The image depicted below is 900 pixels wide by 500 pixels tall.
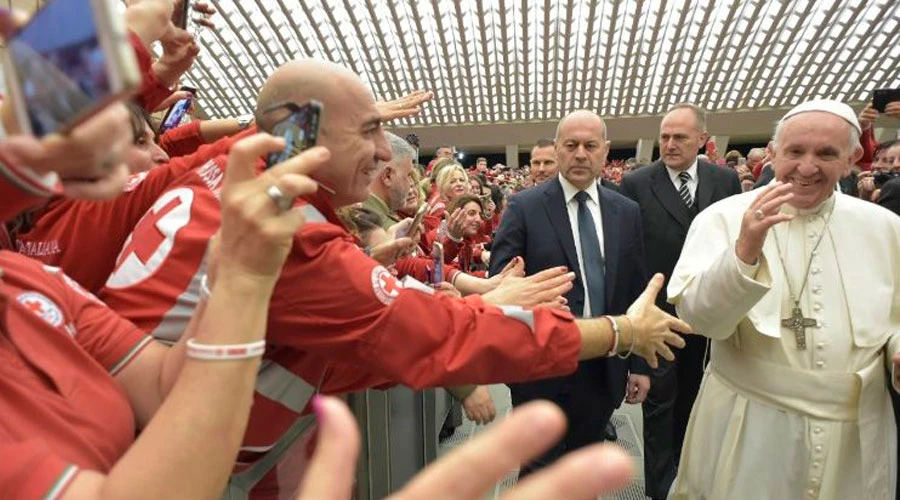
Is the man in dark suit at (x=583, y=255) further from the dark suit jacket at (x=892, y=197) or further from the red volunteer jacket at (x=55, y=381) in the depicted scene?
the red volunteer jacket at (x=55, y=381)

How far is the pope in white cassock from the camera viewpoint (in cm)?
223

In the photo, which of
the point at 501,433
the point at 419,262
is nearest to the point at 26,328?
the point at 501,433

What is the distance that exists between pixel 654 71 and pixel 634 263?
31.3 metres

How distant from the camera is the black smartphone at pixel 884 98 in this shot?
13.2ft

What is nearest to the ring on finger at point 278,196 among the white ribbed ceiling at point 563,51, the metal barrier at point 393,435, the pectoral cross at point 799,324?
the metal barrier at point 393,435

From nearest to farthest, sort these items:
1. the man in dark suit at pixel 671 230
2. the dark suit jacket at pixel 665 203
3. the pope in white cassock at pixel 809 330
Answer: the pope in white cassock at pixel 809 330
the man in dark suit at pixel 671 230
the dark suit jacket at pixel 665 203

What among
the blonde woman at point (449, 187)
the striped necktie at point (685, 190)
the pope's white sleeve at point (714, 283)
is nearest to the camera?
the pope's white sleeve at point (714, 283)

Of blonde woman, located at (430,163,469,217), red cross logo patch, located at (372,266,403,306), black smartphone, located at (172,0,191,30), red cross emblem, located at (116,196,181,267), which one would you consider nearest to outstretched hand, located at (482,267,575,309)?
red cross logo patch, located at (372,266,403,306)

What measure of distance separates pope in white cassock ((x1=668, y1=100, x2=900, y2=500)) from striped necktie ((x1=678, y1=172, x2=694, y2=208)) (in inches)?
56.2

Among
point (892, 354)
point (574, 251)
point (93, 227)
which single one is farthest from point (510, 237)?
point (93, 227)

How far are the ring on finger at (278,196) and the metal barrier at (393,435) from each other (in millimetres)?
1475

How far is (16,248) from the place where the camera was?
1770mm

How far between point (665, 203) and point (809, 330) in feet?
5.51

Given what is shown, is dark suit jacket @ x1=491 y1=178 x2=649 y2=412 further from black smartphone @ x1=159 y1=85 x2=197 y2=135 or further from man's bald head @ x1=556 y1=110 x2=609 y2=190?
black smartphone @ x1=159 y1=85 x2=197 y2=135
